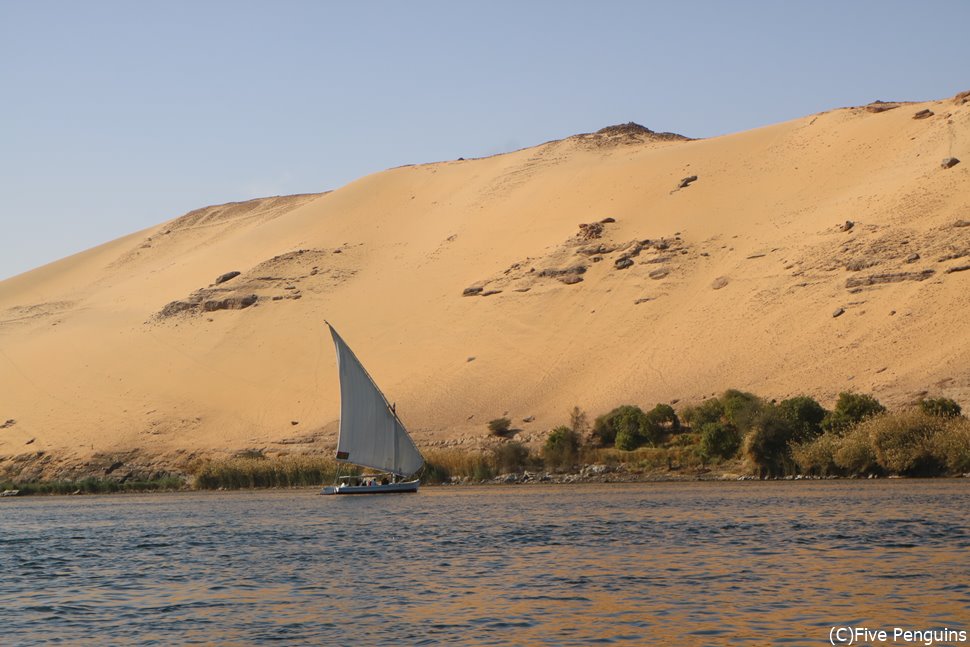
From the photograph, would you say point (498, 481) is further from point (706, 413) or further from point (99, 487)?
point (99, 487)

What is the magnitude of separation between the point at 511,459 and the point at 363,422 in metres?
6.48

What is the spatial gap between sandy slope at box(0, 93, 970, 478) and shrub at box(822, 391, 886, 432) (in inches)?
151

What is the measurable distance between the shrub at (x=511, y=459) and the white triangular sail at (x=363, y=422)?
4.53m

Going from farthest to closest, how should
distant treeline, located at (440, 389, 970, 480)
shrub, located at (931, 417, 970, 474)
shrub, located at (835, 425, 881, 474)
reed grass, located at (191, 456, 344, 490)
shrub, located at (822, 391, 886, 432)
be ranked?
reed grass, located at (191, 456, 344, 490), shrub, located at (822, 391, 886, 432), shrub, located at (835, 425, 881, 474), distant treeline, located at (440, 389, 970, 480), shrub, located at (931, 417, 970, 474)

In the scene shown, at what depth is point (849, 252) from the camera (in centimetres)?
5278

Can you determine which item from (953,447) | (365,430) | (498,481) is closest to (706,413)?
(498,481)

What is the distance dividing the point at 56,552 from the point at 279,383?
36012 mm

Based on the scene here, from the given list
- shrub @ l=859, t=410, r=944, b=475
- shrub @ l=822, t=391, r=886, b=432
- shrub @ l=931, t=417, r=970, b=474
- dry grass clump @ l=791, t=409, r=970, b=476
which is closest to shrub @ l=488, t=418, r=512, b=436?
shrub @ l=822, t=391, r=886, b=432

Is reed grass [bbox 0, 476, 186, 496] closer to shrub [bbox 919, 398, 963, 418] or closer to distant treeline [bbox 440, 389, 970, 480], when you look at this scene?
distant treeline [bbox 440, 389, 970, 480]

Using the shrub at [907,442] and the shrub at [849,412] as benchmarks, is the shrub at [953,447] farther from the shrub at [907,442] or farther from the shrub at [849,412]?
the shrub at [849,412]

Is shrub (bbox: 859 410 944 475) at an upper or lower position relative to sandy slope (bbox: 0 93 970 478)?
lower

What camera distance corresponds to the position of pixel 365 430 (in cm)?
3747

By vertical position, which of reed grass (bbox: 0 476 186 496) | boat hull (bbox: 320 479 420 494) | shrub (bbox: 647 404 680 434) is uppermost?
shrub (bbox: 647 404 680 434)

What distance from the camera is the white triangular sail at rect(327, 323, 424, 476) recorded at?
122 feet
